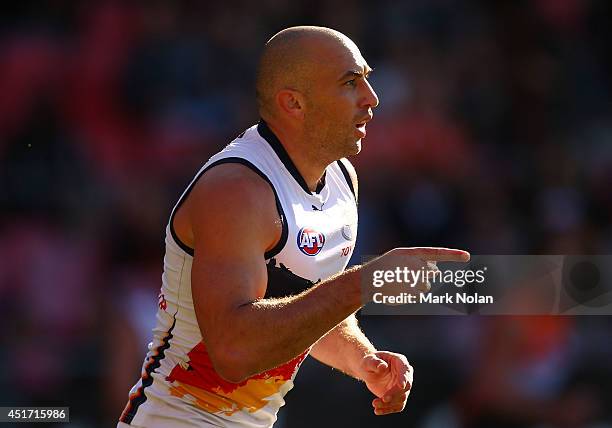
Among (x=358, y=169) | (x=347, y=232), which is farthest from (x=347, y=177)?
(x=358, y=169)

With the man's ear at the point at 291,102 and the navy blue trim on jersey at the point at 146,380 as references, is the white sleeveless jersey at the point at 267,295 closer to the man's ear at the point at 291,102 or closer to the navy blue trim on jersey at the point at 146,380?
the navy blue trim on jersey at the point at 146,380

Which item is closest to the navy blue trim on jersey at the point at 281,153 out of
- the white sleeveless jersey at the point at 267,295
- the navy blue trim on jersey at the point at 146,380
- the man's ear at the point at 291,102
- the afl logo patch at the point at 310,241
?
the white sleeveless jersey at the point at 267,295

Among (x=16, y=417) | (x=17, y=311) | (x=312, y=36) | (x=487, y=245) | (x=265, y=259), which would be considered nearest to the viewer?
(x=265, y=259)

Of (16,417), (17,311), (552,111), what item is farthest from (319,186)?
(552,111)

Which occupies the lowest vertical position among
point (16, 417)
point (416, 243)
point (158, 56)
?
point (16, 417)

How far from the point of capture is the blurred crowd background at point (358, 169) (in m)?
7.46

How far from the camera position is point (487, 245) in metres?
8.36

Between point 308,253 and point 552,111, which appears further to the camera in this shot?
point 552,111

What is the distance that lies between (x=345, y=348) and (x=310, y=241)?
2.44 ft

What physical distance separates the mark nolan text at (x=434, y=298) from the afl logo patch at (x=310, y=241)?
42 cm

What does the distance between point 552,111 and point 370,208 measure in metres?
2.16

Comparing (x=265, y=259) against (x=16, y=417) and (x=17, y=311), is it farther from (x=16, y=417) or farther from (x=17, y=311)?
(x=17, y=311)

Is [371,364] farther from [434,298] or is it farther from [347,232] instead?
[434,298]

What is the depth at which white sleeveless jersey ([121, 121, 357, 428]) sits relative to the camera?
405 centimetres
